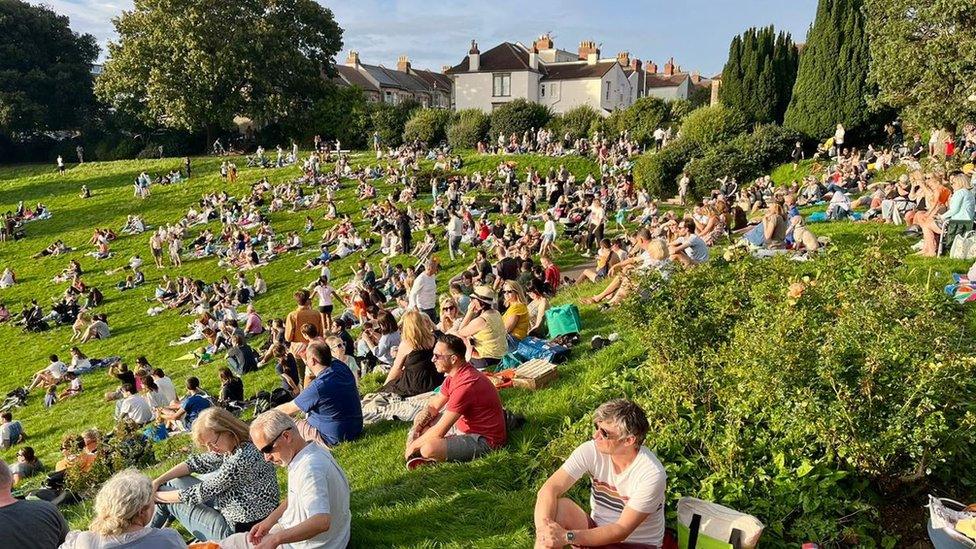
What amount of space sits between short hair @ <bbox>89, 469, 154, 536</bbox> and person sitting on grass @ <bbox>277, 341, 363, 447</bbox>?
2.81 meters

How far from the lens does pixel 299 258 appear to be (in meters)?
24.5

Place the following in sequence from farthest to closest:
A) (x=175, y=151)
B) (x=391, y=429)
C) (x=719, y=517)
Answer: (x=175, y=151), (x=391, y=429), (x=719, y=517)

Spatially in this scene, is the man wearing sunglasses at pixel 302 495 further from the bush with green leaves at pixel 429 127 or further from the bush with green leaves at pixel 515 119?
the bush with green leaves at pixel 429 127

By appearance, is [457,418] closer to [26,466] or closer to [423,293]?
[423,293]

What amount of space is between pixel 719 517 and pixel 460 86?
61.0 meters

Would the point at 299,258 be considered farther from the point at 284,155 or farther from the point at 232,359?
the point at 284,155

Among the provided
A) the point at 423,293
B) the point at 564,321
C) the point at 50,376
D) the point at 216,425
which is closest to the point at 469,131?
the point at 50,376

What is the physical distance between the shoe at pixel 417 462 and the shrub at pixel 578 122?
36264 millimetres

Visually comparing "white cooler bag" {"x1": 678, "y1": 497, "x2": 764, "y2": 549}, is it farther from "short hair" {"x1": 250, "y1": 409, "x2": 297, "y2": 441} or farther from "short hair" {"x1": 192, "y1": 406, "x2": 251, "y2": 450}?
"short hair" {"x1": 192, "y1": 406, "x2": 251, "y2": 450}

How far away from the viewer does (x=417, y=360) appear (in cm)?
791

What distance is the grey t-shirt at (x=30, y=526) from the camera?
4.15 meters

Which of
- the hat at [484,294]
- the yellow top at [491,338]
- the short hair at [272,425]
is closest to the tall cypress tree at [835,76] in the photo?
the hat at [484,294]

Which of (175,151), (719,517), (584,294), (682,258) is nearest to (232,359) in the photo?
(584,294)

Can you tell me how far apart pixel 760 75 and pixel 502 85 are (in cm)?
2881
